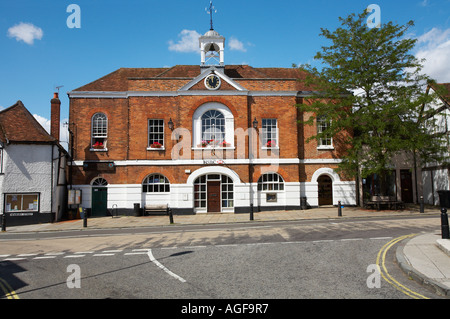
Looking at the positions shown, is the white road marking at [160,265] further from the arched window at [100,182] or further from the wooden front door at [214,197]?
the arched window at [100,182]

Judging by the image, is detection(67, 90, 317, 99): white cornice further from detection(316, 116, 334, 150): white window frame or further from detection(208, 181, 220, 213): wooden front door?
detection(208, 181, 220, 213): wooden front door

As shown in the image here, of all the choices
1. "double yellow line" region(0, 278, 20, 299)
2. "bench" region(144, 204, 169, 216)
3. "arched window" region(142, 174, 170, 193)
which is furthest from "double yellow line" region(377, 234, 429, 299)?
"arched window" region(142, 174, 170, 193)

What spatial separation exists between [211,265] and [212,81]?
52.5 feet

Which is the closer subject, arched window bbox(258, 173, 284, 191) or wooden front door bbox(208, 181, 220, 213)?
wooden front door bbox(208, 181, 220, 213)

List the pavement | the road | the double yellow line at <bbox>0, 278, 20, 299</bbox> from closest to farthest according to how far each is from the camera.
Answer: the road
the double yellow line at <bbox>0, 278, 20, 299</bbox>
the pavement

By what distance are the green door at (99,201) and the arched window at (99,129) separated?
3281 mm

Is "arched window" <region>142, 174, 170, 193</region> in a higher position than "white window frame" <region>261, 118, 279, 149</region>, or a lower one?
lower

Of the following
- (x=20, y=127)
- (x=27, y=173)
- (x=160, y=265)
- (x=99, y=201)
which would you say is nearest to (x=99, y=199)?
(x=99, y=201)

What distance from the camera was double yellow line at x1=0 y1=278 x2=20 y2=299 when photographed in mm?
6348

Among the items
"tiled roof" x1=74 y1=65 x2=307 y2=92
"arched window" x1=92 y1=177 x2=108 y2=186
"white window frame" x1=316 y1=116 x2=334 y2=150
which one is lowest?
"arched window" x1=92 y1=177 x2=108 y2=186

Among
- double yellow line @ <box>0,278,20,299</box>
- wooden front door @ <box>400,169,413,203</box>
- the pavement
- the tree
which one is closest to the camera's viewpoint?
double yellow line @ <box>0,278,20,299</box>
